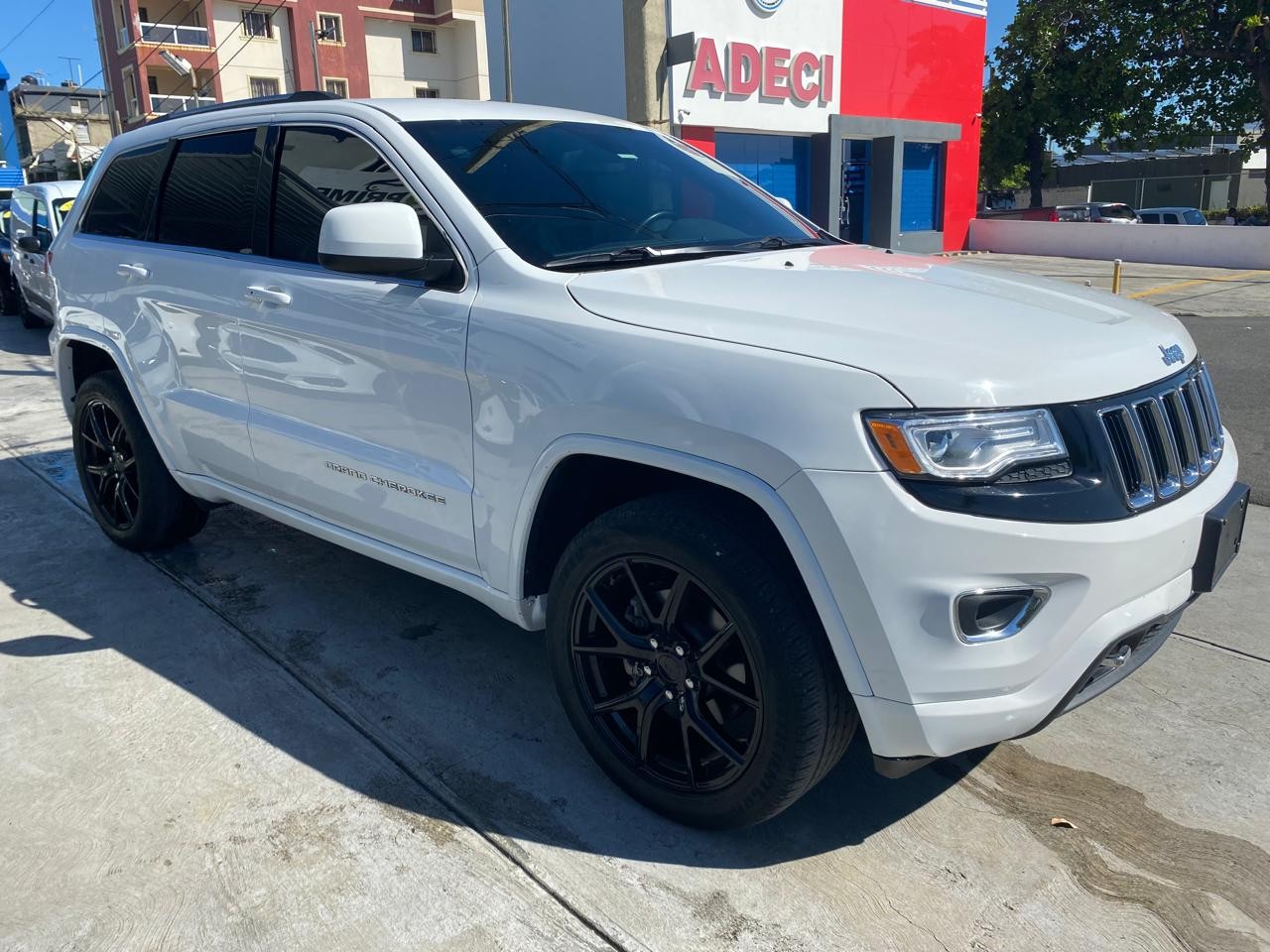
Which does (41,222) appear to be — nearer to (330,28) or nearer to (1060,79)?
(1060,79)

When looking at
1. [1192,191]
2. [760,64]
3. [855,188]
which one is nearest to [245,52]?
[855,188]

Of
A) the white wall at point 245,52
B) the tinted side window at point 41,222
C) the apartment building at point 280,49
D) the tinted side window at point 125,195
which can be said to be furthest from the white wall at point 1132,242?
the white wall at point 245,52

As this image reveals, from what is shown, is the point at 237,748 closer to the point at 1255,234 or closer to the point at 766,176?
the point at 766,176

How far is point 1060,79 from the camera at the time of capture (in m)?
32.4

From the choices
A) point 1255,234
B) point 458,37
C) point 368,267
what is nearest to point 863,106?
point 1255,234

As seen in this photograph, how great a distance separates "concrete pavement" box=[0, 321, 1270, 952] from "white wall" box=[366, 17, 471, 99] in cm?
4213

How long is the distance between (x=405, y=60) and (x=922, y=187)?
91.3ft

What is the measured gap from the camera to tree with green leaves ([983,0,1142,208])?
1216 inches

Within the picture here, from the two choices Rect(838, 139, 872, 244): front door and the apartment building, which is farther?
the apartment building

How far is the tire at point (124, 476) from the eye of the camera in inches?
177

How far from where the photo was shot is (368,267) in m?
2.95

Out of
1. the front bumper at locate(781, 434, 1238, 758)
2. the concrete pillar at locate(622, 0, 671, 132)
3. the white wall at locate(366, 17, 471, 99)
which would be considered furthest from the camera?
the white wall at locate(366, 17, 471, 99)

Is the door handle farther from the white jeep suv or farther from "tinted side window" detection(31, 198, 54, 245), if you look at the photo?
"tinted side window" detection(31, 198, 54, 245)

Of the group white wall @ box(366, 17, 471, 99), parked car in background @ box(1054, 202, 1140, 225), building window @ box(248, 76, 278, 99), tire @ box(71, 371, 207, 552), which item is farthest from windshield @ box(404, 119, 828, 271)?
building window @ box(248, 76, 278, 99)
